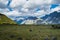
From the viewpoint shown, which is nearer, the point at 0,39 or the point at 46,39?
the point at 0,39

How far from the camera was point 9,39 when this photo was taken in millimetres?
40125

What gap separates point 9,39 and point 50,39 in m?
10.3

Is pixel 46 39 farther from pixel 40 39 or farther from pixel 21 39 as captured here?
pixel 21 39

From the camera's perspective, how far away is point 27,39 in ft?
138

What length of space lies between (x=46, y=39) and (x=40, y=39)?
1531 mm

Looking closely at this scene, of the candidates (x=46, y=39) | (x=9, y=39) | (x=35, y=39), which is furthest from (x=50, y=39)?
(x=9, y=39)

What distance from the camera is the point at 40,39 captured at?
42.6 m

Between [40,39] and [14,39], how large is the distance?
6.51 m

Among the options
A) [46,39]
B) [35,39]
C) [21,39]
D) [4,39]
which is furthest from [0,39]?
[46,39]

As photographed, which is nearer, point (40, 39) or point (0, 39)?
point (0, 39)

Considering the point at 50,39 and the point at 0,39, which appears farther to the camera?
the point at 50,39

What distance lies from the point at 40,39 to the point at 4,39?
29.2ft

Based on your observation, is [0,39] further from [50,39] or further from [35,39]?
[50,39]

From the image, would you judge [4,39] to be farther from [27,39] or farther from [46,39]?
[46,39]
